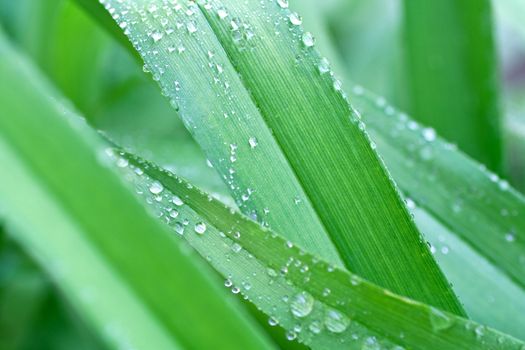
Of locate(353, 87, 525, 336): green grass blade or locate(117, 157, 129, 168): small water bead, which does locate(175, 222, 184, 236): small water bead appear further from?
locate(353, 87, 525, 336): green grass blade

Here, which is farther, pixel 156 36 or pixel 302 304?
pixel 156 36

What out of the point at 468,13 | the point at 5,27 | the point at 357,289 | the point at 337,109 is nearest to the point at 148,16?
the point at 337,109

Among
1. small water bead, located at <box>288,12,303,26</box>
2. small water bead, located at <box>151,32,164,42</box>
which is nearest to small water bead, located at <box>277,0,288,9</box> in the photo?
small water bead, located at <box>288,12,303,26</box>

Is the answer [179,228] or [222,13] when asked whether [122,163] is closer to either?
[179,228]

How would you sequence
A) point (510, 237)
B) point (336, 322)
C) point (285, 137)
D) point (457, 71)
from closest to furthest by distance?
point (336, 322)
point (285, 137)
point (510, 237)
point (457, 71)

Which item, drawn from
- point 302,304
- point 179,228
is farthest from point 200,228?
point 302,304

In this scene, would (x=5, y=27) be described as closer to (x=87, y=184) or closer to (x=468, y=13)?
(x=468, y=13)
